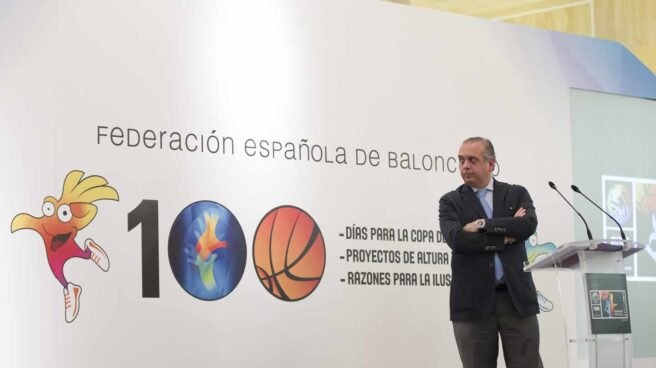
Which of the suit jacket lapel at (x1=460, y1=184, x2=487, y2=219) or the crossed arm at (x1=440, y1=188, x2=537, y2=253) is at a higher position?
the suit jacket lapel at (x1=460, y1=184, x2=487, y2=219)

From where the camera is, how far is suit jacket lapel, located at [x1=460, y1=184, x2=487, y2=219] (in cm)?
586

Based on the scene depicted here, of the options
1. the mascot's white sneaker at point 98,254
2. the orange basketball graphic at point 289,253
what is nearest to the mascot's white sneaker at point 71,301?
the mascot's white sneaker at point 98,254

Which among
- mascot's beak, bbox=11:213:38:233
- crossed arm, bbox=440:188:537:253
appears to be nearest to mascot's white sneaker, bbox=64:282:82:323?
mascot's beak, bbox=11:213:38:233

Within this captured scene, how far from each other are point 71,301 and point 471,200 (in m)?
2.29

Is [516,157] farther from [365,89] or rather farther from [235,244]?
[235,244]

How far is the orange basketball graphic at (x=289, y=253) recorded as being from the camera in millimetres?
6570

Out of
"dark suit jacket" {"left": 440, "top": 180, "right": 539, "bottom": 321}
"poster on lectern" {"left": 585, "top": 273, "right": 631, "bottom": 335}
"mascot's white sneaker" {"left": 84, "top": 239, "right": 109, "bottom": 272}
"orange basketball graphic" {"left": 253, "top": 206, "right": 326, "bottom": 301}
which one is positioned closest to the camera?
"poster on lectern" {"left": 585, "top": 273, "right": 631, "bottom": 335}

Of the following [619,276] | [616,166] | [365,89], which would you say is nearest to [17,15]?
[365,89]

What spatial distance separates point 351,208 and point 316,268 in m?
0.49

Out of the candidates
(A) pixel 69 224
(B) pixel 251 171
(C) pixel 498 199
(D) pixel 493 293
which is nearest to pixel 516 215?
(C) pixel 498 199

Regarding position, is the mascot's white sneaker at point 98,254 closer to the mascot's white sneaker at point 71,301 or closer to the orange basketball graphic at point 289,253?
the mascot's white sneaker at point 71,301

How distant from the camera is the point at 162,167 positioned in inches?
248

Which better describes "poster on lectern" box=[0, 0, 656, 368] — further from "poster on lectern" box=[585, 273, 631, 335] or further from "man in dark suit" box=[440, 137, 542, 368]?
"poster on lectern" box=[585, 273, 631, 335]

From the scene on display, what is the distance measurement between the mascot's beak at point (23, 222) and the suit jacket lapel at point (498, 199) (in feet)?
8.32
